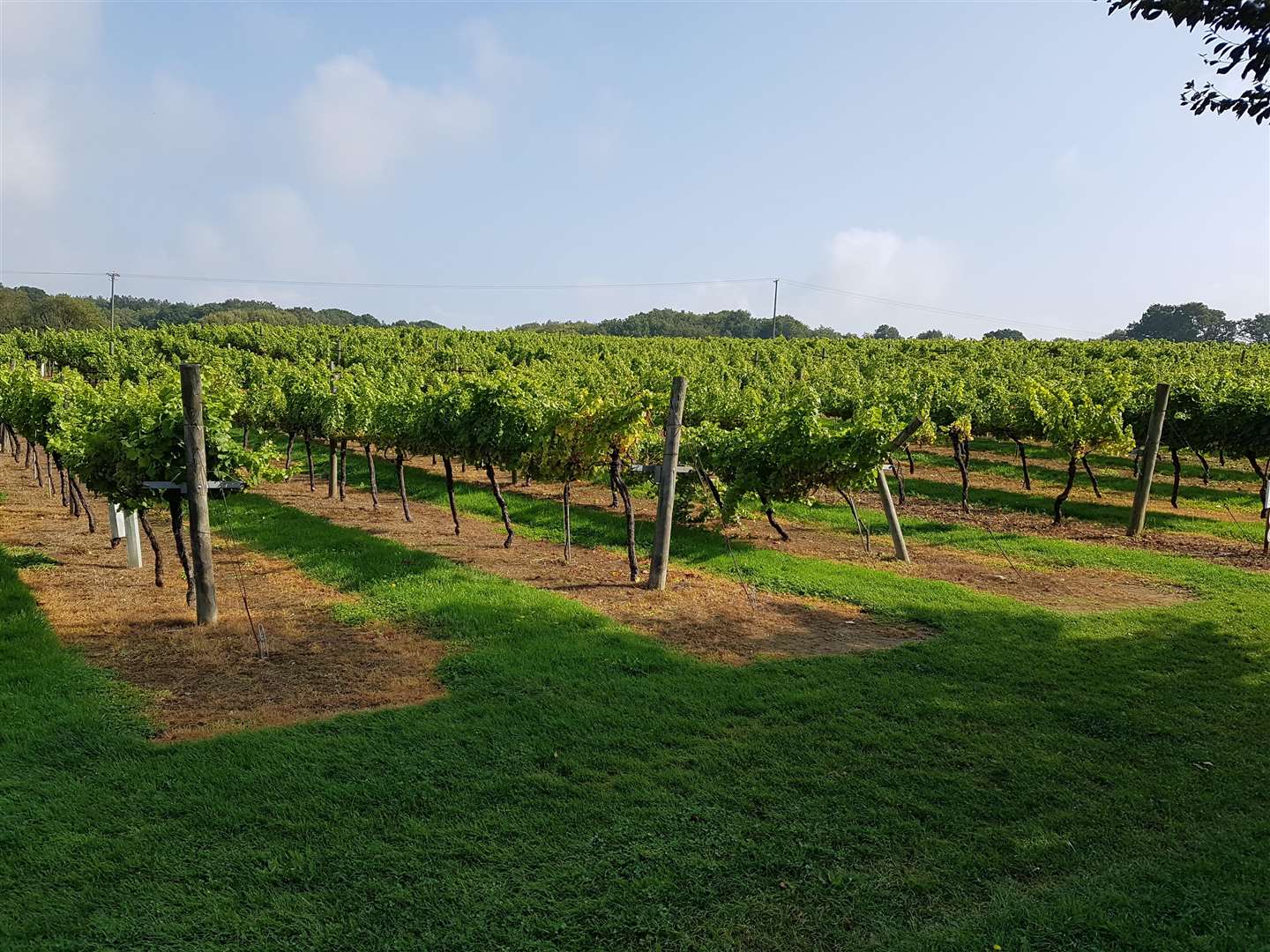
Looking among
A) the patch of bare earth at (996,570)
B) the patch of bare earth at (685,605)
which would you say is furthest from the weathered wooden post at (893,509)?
the patch of bare earth at (685,605)

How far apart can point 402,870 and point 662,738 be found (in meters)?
2.54

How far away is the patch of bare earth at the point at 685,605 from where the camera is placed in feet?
32.6

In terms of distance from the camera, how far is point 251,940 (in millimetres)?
4266

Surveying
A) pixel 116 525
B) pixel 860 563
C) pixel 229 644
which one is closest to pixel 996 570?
pixel 860 563

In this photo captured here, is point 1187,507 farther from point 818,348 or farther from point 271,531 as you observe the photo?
point 818,348

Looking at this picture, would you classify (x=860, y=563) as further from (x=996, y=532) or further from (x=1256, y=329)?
(x=1256, y=329)

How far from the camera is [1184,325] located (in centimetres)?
9325

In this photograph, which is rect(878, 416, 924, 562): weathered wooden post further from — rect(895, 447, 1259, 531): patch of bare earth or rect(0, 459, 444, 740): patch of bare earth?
rect(0, 459, 444, 740): patch of bare earth

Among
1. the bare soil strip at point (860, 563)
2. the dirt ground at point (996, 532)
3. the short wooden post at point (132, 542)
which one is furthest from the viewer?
the dirt ground at point (996, 532)

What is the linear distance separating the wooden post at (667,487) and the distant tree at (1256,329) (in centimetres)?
10373

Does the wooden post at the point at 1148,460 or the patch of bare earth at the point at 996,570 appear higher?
the wooden post at the point at 1148,460

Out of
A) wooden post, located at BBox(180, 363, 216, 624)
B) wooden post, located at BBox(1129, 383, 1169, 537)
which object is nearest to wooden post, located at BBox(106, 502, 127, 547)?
wooden post, located at BBox(180, 363, 216, 624)

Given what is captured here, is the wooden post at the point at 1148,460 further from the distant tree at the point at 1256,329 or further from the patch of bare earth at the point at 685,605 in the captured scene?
the distant tree at the point at 1256,329

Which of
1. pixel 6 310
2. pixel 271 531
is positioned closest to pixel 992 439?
pixel 271 531
